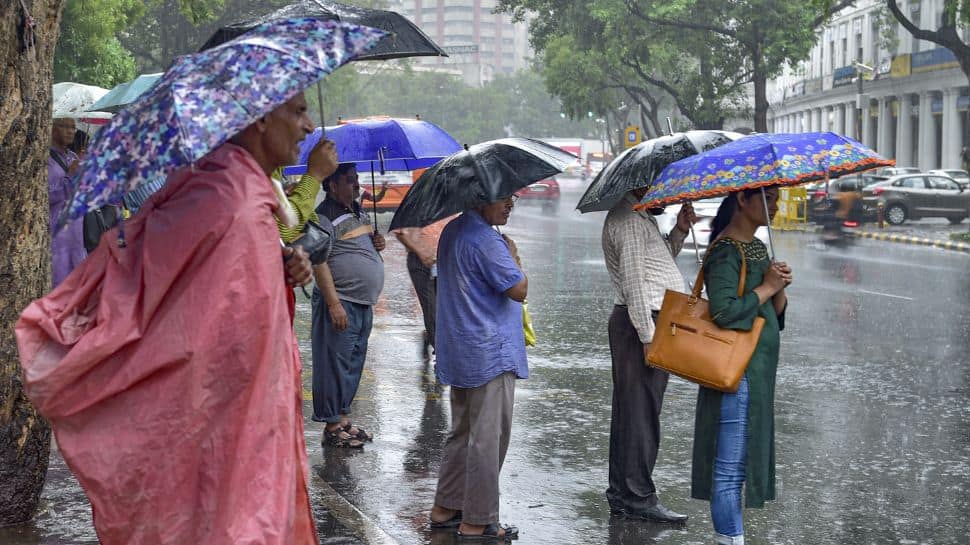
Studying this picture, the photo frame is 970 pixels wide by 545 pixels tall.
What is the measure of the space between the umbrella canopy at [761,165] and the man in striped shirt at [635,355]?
1.92 feet

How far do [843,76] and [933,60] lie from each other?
11305 mm

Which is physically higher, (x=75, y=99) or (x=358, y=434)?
(x=75, y=99)

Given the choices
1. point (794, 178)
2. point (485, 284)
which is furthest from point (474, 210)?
point (794, 178)

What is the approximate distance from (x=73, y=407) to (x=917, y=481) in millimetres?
5314

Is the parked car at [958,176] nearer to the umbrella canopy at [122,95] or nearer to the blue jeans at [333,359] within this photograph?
the umbrella canopy at [122,95]

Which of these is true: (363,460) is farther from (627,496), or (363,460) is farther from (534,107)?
(534,107)

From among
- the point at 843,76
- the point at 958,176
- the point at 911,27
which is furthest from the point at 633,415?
the point at 843,76

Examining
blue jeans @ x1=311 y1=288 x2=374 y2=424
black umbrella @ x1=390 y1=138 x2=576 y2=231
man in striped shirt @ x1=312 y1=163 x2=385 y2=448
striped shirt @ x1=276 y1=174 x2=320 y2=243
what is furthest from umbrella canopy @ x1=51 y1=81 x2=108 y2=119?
striped shirt @ x1=276 y1=174 x2=320 y2=243

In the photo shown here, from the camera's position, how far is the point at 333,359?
8.11 metres

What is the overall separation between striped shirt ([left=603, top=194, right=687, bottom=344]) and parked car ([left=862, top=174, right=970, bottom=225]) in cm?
3089

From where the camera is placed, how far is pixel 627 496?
6629 mm

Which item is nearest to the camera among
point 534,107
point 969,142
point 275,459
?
point 275,459

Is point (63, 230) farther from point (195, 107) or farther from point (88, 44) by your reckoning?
point (88, 44)

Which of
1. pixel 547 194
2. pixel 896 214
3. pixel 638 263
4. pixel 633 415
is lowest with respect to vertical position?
pixel 896 214
